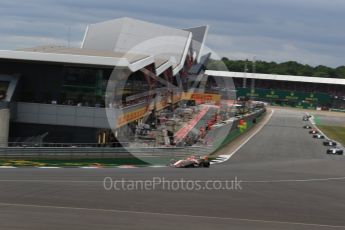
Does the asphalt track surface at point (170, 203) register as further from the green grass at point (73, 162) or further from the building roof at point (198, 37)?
the building roof at point (198, 37)

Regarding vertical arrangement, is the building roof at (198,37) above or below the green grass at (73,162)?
above

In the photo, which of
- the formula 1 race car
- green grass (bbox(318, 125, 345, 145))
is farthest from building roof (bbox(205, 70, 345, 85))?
the formula 1 race car

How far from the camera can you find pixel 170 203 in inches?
688

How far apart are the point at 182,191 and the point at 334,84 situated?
16431cm

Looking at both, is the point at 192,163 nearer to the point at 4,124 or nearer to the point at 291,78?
the point at 4,124

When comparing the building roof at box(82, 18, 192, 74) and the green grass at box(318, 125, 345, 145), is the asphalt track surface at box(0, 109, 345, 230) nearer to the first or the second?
the green grass at box(318, 125, 345, 145)

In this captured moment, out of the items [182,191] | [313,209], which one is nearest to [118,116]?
[182,191]

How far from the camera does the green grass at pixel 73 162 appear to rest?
31781 millimetres

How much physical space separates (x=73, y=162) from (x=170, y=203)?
17.4 meters

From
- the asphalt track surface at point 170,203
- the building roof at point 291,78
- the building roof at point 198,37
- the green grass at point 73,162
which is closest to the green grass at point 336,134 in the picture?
the green grass at point 73,162

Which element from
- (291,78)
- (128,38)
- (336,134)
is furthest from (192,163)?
(291,78)

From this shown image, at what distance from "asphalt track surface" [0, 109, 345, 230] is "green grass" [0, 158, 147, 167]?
6.61 meters

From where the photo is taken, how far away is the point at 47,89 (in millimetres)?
44156

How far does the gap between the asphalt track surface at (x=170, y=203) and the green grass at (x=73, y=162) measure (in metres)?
6.61
